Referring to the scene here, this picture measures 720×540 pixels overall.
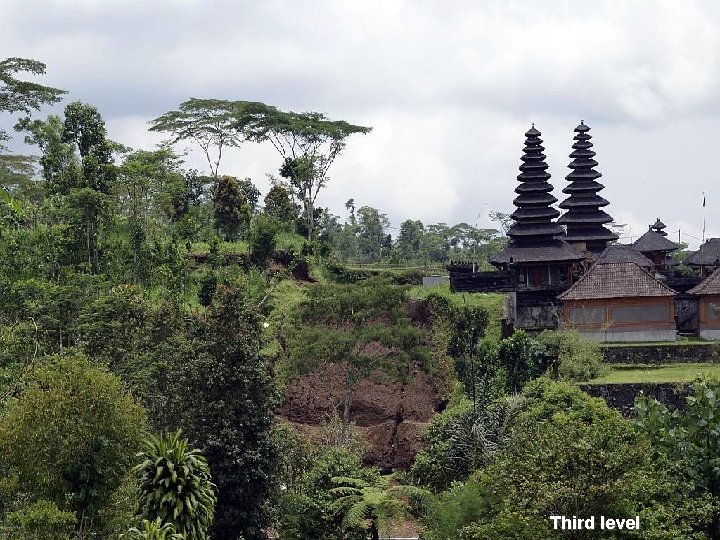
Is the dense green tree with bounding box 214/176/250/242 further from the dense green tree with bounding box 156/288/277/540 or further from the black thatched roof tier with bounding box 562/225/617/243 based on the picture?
the dense green tree with bounding box 156/288/277/540

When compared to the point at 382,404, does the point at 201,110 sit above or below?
above

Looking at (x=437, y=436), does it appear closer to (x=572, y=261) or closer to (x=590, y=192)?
(x=572, y=261)

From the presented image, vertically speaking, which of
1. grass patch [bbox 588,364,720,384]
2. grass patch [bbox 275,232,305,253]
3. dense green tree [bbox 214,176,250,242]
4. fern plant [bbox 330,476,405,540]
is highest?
dense green tree [bbox 214,176,250,242]

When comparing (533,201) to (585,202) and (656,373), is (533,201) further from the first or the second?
(656,373)

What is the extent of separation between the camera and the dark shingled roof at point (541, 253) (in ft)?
150

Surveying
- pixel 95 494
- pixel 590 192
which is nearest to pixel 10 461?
pixel 95 494

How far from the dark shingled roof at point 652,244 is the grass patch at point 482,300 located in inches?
372

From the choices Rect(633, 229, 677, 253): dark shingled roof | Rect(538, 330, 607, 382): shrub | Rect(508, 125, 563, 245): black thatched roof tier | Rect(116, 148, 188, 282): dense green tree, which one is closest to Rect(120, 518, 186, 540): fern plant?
Rect(538, 330, 607, 382): shrub

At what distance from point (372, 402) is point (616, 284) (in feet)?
32.9

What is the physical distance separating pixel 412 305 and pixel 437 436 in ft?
44.6

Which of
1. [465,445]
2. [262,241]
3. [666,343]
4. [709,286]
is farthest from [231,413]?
[262,241]

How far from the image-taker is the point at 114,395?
2784 centimetres

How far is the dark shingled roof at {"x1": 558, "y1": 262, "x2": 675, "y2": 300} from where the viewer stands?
41.9 m

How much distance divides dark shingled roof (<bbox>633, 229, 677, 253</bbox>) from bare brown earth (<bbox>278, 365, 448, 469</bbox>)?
1451cm
